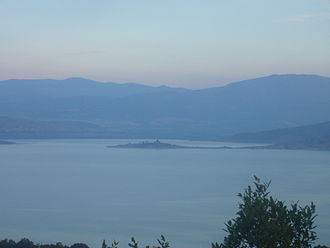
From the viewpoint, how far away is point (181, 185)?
27.8 metres

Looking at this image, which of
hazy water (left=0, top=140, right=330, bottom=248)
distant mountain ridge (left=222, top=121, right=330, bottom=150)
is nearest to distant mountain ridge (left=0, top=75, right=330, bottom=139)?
distant mountain ridge (left=222, top=121, right=330, bottom=150)

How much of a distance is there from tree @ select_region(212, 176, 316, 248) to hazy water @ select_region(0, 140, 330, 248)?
31.9 feet

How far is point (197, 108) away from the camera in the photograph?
327 feet

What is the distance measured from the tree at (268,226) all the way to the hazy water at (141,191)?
9723mm

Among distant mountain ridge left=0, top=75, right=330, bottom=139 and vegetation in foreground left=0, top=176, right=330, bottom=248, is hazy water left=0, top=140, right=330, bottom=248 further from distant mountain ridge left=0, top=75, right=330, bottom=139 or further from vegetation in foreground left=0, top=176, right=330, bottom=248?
distant mountain ridge left=0, top=75, right=330, bottom=139

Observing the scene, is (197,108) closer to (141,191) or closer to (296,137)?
(296,137)

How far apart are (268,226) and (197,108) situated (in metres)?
95.5

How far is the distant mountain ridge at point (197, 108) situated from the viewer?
268ft

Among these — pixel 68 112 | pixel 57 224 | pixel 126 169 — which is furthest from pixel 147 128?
pixel 57 224

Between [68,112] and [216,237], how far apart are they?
82487 millimetres

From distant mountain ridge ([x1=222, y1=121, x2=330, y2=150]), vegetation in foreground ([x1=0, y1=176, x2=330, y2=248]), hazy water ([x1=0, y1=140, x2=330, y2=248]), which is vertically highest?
distant mountain ridge ([x1=222, y1=121, x2=330, y2=150])

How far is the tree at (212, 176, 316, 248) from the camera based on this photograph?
14.5 ft

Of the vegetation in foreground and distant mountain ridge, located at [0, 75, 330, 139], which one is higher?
distant mountain ridge, located at [0, 75, 330, 139]

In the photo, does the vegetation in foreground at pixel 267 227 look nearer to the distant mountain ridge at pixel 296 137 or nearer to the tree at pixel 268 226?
the tree at pixel 268 226
